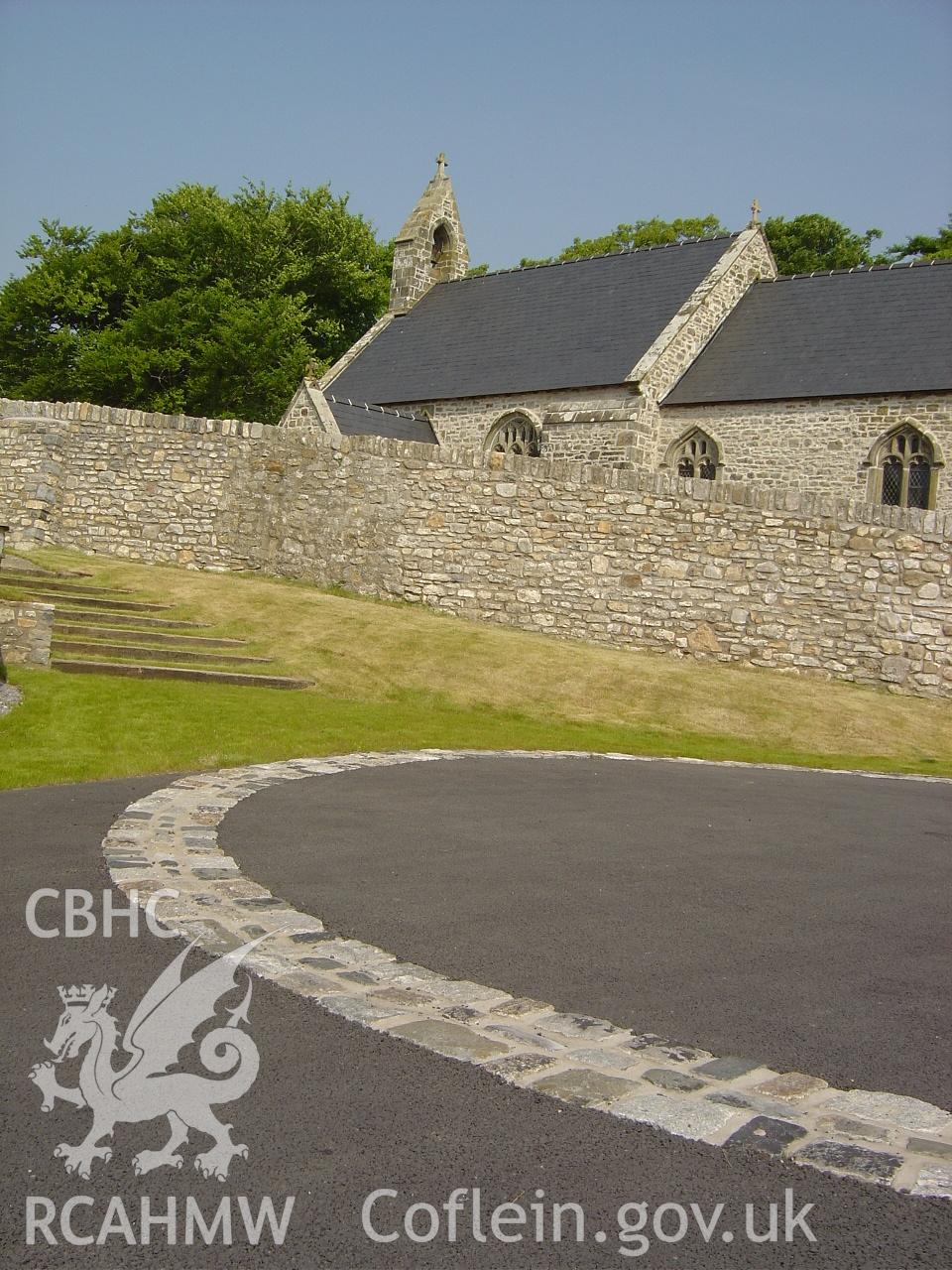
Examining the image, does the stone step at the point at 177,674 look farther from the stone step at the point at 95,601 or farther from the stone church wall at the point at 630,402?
the stone church wall at the point at 630,402

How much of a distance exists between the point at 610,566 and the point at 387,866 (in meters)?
13.4

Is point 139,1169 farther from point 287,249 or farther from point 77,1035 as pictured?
point 287,249

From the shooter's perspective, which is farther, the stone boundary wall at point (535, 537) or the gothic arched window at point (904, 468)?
the gothic arched window at point (904, 468)

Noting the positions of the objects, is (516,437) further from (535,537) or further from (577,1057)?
(577,1057)

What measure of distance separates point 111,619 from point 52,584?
7.09 feet

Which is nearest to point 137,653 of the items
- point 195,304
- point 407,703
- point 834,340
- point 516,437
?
point 407,703

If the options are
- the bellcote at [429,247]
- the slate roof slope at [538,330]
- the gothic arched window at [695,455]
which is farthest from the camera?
the bellcote at [429,247]

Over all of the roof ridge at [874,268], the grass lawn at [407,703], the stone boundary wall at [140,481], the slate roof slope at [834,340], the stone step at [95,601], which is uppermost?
the roof ridge at [874,268]

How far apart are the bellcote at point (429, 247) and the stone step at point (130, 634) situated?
1149 inches

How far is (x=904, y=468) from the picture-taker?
2712 centimetres

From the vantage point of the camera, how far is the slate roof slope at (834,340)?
2741 centimetres

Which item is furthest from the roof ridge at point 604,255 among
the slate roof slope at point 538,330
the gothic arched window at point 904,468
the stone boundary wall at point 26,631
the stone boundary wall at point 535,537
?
the stone boundary wall at point 26,631

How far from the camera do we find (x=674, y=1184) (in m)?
3.25

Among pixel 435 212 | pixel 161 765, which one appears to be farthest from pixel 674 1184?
pixel 435 212
